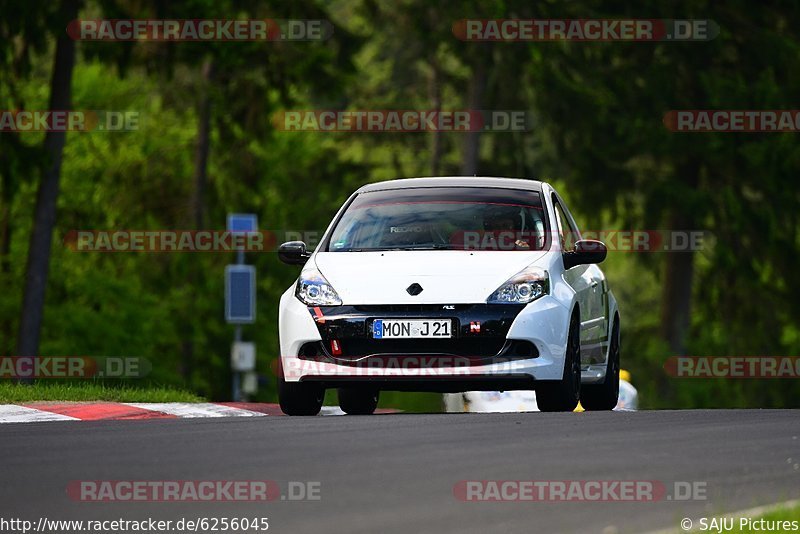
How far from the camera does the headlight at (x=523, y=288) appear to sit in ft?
42.7

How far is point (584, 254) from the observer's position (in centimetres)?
1393

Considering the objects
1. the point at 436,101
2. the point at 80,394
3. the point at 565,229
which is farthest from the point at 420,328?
the point at 436,101

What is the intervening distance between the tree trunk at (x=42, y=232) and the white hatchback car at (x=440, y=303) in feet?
51.3

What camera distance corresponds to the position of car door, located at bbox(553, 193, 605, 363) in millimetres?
14109

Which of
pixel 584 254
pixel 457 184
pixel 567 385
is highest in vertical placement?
pixel 457 184

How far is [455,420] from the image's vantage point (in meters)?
12.2

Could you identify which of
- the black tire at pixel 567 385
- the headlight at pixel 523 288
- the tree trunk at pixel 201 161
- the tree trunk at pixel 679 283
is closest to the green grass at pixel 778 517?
the headlight at pixel 523 288

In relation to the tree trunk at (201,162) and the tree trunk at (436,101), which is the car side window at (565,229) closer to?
the tree trunk at (201,162)

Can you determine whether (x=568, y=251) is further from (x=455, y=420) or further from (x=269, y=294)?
(x=269, y=294)

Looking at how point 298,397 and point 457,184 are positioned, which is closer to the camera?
point 298,397

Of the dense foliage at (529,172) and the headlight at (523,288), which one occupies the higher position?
the dense foliage at (529,172)

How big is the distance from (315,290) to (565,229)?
100 inches

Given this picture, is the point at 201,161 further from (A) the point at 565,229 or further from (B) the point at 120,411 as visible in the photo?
(B) the point at 120,411

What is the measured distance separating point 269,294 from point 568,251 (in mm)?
36630
